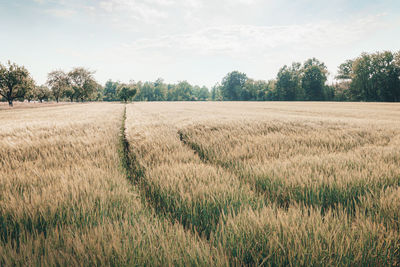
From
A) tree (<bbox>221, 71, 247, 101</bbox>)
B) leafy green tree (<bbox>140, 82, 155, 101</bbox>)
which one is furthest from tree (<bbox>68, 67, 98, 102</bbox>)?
tree (<bbox>221, 71, 247, 101</bbox>)

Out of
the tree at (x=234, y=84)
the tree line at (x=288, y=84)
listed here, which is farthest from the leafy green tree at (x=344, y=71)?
the tree at (x=234, y=84)

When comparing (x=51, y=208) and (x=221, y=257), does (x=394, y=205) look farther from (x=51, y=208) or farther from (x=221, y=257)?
(x=51, y=208)

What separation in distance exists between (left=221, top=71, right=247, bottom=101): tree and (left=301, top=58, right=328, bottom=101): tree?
40.2 meters

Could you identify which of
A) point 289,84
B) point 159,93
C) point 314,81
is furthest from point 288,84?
point 159,93

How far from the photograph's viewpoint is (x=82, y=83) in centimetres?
7931

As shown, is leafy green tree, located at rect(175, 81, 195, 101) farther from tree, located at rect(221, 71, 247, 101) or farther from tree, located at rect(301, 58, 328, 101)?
tree, located at rect(301, 58, 328, 101)

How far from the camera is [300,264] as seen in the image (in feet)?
3.00

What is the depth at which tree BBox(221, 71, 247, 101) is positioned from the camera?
116 m

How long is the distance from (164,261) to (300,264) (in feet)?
2.27

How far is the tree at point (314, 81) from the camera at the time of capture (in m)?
78.4

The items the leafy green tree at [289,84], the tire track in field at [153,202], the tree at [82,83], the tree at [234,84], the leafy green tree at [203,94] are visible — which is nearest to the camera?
the tire track in field at [153,202]

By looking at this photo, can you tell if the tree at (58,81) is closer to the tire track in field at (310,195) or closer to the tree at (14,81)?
the tree at (14,81)

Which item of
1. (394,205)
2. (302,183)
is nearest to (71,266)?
(302,183)

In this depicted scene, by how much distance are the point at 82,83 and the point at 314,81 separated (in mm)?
101867
